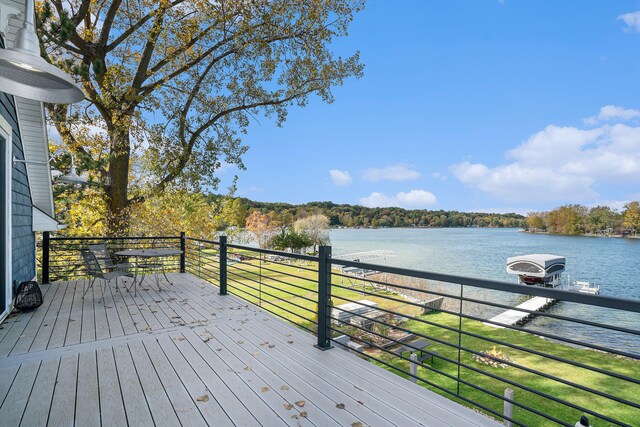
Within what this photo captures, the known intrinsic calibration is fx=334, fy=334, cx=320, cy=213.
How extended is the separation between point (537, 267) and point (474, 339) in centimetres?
931

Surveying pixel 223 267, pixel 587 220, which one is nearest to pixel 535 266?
pixel 223 267

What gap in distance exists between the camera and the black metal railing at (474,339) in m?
1.94

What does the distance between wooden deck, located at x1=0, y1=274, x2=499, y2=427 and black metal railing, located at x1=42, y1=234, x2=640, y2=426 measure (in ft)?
0.81

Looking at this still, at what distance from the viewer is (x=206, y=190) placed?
12938mm

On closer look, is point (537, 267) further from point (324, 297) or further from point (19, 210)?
point (19, 210)

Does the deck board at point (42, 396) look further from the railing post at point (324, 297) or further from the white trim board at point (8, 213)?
the railing post at point (324, 297)

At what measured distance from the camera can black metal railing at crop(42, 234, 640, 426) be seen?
1939 millimetres

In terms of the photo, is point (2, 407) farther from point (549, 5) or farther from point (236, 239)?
point (549, 5)

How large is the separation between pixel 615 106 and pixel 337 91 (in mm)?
47488

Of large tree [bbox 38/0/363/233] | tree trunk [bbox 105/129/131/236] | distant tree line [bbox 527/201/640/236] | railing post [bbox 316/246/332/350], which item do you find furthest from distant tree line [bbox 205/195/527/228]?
railing post [bbox 316/246/332/350]

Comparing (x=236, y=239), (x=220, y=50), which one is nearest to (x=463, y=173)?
(x=236, y=239)

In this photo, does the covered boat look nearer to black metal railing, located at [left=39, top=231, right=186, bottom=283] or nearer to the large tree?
the large tree

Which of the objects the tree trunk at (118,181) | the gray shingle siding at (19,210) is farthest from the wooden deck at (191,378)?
the tree trunk at (118,181)

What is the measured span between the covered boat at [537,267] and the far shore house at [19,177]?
2118 cm
